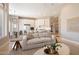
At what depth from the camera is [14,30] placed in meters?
1.76

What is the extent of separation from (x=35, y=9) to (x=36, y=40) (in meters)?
0.57

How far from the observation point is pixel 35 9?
5.85 feet

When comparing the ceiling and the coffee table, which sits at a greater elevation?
the ceiling

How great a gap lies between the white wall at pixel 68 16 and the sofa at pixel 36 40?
0.27m

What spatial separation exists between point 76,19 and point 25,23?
3.01 ft

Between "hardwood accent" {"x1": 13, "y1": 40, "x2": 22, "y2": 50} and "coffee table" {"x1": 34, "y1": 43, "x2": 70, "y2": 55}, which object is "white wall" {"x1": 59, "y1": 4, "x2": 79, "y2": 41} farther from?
"hardwood accent" {"x1": 13, "y1": 40, "x2": 22, "y2": 50}

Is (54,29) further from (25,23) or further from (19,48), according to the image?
(19,48)

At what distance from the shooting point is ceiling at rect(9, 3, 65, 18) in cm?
173

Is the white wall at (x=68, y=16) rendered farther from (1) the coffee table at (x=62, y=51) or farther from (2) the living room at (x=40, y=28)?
(1) the coffee table at (x=62, y=51)

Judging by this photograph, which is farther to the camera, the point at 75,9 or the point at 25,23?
the point at 25,23

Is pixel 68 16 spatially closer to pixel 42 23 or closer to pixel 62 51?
pixel 42 23

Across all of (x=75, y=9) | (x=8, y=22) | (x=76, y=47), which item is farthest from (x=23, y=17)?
(x=76, y=47)

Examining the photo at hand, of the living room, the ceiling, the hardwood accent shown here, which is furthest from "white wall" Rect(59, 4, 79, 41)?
the hardwood accent
